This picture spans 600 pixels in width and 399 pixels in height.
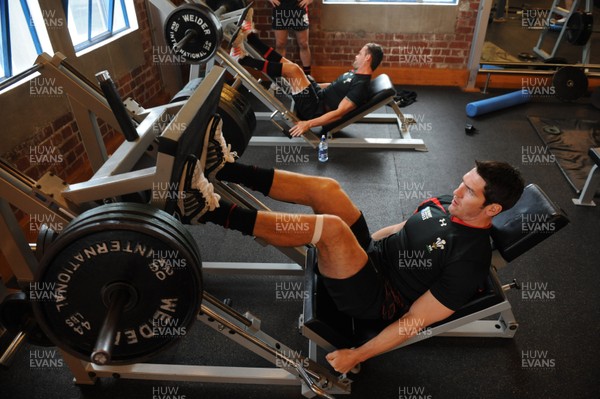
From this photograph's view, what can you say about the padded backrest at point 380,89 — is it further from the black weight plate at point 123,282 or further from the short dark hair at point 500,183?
the black weight plate at point 123,282

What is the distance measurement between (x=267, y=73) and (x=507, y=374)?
2765 millimetres

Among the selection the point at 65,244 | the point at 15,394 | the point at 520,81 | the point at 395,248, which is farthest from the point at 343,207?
the point at 520,81

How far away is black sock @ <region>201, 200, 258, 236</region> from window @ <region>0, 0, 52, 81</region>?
1797 millimetres

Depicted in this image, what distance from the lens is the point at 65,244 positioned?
3.41 ft

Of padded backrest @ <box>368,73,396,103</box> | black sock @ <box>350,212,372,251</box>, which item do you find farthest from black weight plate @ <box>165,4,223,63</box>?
black sock @ <box>350,212,372,251</box>

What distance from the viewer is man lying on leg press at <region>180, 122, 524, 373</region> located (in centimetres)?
145

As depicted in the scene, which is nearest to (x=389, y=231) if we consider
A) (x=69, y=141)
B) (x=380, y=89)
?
(x=380, y=89)

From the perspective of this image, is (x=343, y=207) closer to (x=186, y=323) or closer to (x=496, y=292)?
(x=496, y=292)

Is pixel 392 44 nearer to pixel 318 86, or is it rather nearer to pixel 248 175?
pixel 318 86

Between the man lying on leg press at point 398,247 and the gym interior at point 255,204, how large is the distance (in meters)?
0.09

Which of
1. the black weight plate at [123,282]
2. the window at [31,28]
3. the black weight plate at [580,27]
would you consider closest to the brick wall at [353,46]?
the window at [31,28]

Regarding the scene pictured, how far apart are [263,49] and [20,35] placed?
6.09 feet

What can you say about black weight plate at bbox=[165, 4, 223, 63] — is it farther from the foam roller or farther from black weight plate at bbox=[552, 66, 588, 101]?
black weight plate at bbox=[552, 66, 588, 101]

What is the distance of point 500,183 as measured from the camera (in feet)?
4.73
